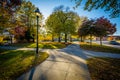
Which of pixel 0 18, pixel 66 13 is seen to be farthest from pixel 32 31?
pixel 0 18

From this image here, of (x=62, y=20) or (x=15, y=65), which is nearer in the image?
(x=15, y=65)

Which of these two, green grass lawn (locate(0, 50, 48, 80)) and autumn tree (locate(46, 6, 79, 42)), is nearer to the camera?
green grass lawn (locate(0, 50, 48, 80))

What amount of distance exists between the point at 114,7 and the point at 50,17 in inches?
1009

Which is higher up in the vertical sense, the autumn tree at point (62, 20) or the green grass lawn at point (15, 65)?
the autumn tree at point (62, 20)

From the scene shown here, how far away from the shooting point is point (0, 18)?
992cm

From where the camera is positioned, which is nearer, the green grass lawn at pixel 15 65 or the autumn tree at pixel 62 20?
the green grass lawn at pixel 15 65

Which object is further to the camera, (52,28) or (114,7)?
(52,28)

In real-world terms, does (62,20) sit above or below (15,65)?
above

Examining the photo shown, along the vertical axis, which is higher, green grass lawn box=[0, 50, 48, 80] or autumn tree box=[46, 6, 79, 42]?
autumn tree box=[46, 6, 79, 42]

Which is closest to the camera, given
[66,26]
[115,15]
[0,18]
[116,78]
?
[116,78]

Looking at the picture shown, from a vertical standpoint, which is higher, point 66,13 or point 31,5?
point 31,5

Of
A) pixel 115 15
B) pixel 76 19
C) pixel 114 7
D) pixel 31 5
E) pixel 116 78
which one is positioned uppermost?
pixel 31 5

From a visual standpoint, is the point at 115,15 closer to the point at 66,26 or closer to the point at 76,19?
the point at 66,26

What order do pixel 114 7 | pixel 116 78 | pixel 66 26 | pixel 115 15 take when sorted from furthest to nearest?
pixel 66 26
pixel 115 15
pixel 114 7
pixel 116 78
